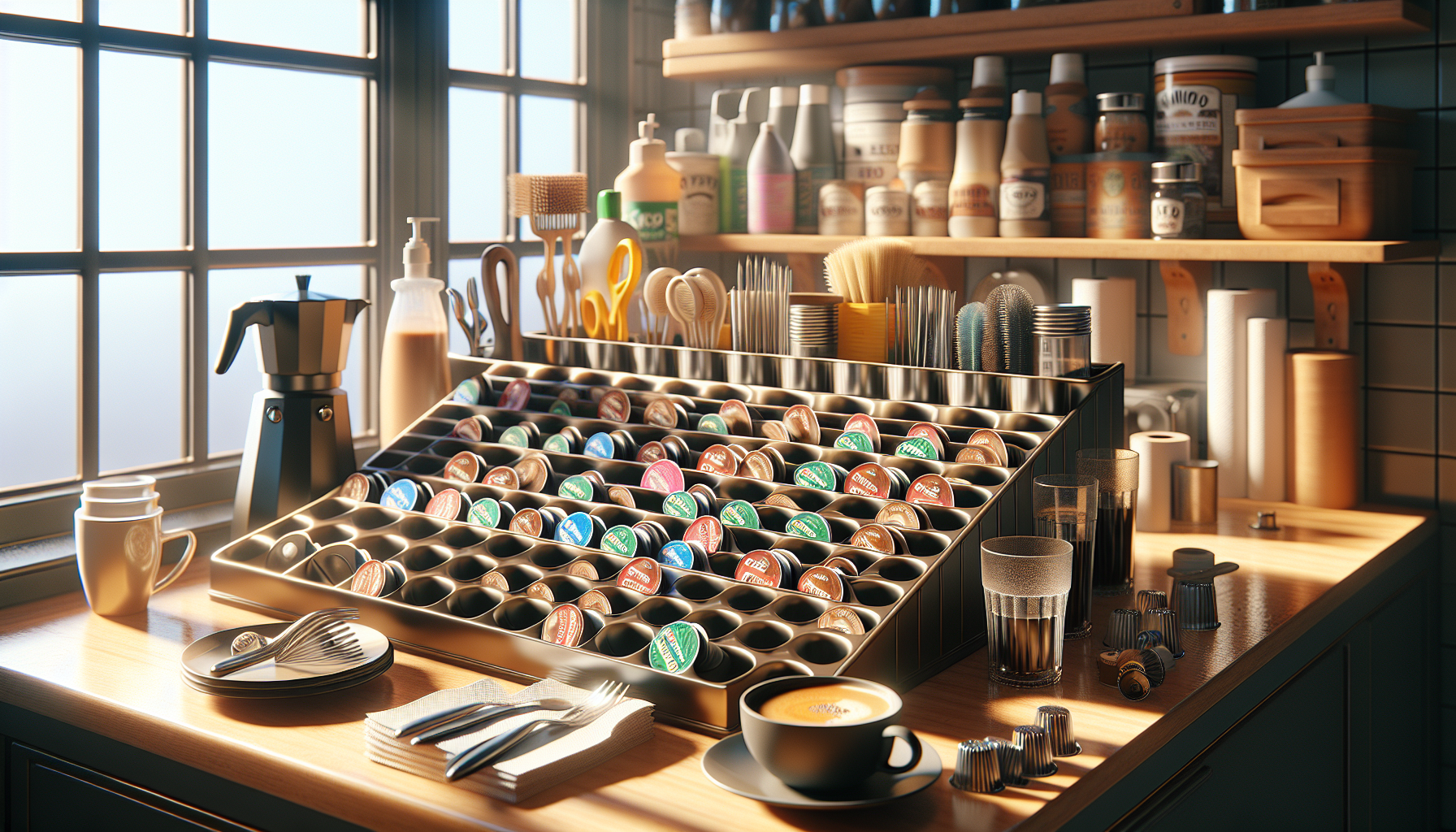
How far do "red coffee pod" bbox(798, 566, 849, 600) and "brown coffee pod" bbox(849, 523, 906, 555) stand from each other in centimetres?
6

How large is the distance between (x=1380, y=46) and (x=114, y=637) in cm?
206

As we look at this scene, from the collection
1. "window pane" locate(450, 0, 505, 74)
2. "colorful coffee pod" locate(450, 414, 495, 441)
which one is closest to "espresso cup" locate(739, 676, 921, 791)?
"colorful coffee pod" locate(450, 414, 495, 441)

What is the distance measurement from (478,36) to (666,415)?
3.59 feet

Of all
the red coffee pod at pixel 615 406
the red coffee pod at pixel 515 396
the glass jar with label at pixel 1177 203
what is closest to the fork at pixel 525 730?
the red coffee pod at pixel 615 406

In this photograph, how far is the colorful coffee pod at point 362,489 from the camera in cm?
165

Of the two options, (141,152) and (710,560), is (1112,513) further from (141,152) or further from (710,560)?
(141,152)

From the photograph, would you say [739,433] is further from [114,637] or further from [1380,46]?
[1380,46]

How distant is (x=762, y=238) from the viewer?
242 cm

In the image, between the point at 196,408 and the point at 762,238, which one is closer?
the point at 196,408

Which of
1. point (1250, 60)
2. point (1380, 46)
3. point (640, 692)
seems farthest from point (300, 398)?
point (1380, 46)

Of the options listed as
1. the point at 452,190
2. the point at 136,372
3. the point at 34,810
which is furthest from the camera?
the point at 452,190

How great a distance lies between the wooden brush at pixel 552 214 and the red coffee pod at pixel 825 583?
0.82m

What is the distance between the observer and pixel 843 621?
1.22 meters

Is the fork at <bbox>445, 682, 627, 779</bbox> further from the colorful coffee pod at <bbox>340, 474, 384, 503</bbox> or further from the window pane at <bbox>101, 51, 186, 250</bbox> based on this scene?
the window pane at <bbox>101, 51, 186, 250</bbox>
